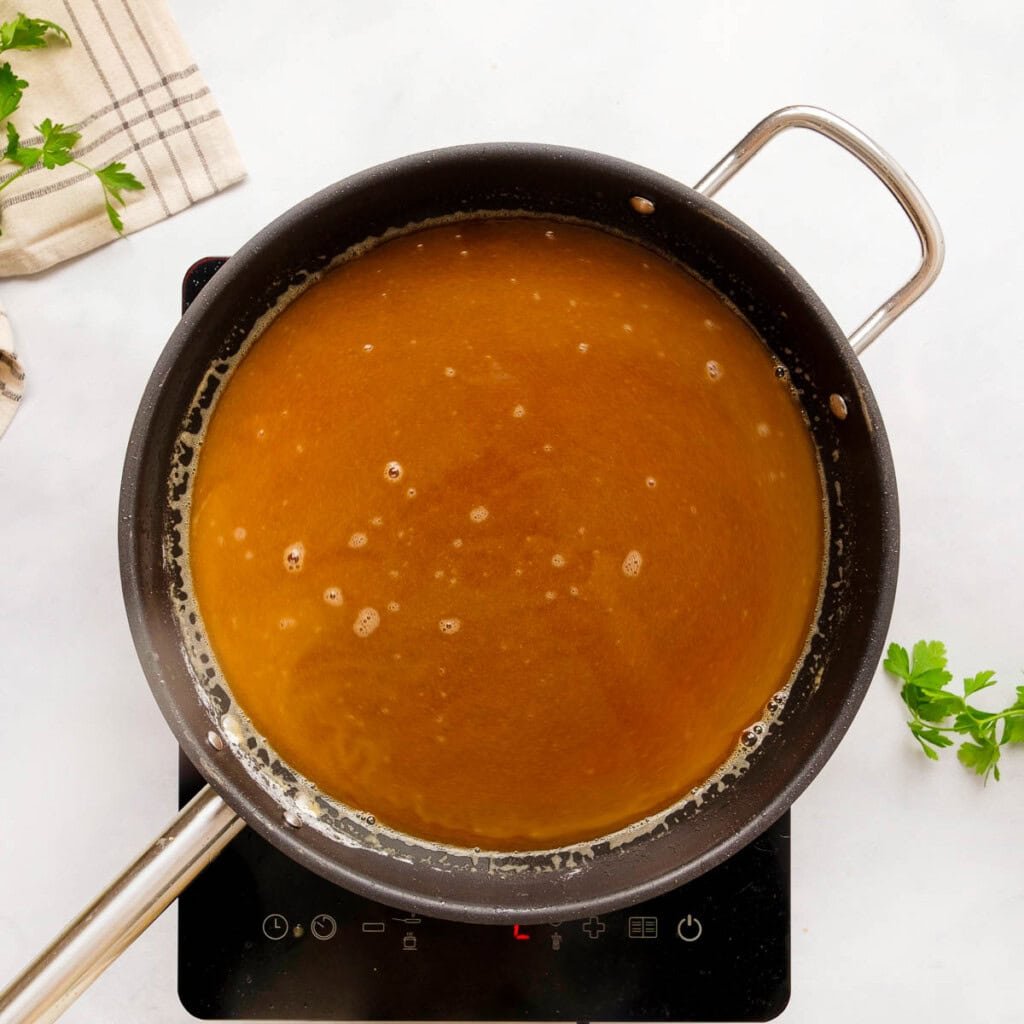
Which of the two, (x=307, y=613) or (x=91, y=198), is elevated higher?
(x=91, y=198)

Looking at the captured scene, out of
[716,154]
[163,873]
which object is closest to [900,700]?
[716,154]

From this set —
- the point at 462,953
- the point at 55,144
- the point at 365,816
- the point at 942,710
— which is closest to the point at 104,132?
the point at 55,144

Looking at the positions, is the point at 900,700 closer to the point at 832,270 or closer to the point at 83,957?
the point at 832,270

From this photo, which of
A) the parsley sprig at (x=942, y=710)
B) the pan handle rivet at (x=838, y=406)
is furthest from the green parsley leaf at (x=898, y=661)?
the pan handle rivet at (x=838, y=406)

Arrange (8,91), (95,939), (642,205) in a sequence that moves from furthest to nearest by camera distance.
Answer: (8,91)
(642,205)
(95,939)

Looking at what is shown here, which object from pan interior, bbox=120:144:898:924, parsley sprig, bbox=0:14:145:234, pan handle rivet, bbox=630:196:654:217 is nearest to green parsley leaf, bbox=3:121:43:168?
parsley sprig, bbox=0:14:145:234

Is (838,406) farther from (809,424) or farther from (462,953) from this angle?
(462,953)
